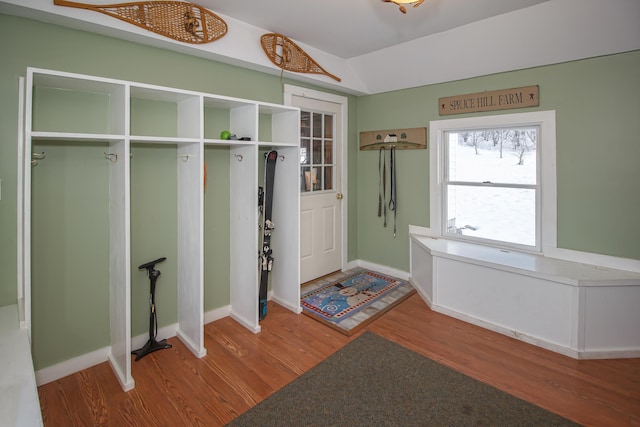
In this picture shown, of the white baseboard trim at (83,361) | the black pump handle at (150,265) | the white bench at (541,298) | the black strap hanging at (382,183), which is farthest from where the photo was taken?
the black strap hanging at (382,183)

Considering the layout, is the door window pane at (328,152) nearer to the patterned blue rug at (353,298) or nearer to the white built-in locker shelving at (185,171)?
the white built-in locker shelving at (185,171)

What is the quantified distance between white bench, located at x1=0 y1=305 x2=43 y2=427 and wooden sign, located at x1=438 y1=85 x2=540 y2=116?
372cm

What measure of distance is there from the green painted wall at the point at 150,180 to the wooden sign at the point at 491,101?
0.23ft

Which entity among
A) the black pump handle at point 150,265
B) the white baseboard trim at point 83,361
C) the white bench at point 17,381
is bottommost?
the white baseboard trim at point 83,361

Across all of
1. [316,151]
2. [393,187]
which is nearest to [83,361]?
[316,151]

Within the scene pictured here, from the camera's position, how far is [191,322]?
2.66 m

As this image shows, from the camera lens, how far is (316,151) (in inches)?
160

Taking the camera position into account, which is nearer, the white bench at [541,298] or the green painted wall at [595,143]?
the white bench at [541,298]

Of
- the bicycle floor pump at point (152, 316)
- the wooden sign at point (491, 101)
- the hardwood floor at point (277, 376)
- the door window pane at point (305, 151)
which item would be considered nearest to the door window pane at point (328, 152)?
the door window pane at point (305, 151)

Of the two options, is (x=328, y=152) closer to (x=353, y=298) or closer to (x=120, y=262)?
(x=353, y=298)

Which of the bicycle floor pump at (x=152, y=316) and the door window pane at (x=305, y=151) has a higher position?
the door window pane at (x=305, y=151)

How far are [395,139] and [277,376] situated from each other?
9.36 ft

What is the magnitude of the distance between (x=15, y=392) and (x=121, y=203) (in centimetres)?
118

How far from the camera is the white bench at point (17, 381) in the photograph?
46.1 inches
